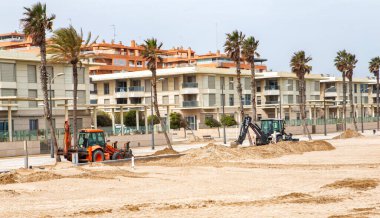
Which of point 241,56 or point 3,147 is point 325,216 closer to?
point 3,147

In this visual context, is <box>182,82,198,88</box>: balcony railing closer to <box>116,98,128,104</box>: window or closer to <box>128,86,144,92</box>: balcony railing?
<box>128,86,144,92</box>: balcony railing

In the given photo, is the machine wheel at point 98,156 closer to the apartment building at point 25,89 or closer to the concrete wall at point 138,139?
the apartment building at point 25,89

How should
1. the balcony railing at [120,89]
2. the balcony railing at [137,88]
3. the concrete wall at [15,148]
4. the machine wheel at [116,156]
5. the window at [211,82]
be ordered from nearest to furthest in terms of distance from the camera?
the machine wheel at [116,156] < the concrete wall at [15,148] < the window at [211,82] < the balcony railing at [137,88] < the balcony railing at [120,89]

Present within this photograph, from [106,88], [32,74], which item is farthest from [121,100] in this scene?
[32,74]

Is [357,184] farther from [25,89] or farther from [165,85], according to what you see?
[165,85]

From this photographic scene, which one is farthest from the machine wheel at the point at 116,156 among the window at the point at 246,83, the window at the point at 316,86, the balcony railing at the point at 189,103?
the window at the point at 316,86

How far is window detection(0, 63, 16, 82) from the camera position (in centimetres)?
6325

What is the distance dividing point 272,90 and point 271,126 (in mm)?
53366

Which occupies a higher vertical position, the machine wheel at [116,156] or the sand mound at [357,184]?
the machine wheel at [116,156]

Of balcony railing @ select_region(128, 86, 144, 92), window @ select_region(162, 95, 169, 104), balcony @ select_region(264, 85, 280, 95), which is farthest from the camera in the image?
balcony @ select_region(264, 85, 280, 95)

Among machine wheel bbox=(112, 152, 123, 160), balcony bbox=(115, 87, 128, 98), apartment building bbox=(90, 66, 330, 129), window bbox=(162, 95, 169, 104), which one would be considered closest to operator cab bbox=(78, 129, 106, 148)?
machine wheel bbox=(112, 152, 123, 160)

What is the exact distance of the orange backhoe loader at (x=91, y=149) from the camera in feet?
133

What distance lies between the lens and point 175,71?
96.4 meters

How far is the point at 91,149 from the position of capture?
40719mm
